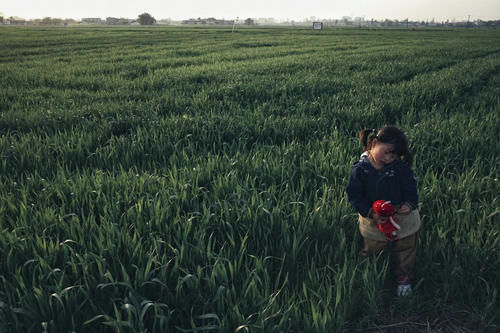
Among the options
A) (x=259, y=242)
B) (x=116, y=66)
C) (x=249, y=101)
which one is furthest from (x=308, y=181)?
(x=116, y=66)

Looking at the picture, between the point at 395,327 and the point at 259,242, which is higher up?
the point at 259,242

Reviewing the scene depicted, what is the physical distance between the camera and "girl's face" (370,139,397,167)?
2.10 meters

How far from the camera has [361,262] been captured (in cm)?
216

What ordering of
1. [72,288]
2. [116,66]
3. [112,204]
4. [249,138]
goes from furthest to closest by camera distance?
[116,66]
[249,138]
[112,204]
[72,288]

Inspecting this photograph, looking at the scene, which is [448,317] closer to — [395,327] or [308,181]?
[395,327]

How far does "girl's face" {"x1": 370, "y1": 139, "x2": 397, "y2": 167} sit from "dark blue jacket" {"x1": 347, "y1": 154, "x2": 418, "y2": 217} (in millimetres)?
45

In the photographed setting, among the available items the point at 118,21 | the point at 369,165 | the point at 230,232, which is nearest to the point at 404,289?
the point at 369,165

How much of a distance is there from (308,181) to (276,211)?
33.6 inches

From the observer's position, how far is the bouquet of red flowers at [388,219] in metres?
1.97

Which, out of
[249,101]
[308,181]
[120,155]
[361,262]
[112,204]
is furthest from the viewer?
[249,101]

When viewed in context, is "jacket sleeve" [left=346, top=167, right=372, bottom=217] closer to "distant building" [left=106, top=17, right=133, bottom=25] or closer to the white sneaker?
the white sneaker

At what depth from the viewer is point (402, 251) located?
2207 mm

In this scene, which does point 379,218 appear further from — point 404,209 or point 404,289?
point 404,289

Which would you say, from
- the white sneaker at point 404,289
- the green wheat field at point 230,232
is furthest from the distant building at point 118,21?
the white sneaker at point 404,289
